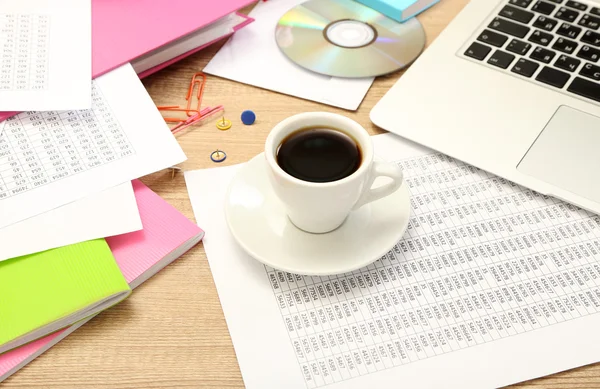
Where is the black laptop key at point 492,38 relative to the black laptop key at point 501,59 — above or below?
above

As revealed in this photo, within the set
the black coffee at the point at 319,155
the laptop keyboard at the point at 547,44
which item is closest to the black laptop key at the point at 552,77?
the laptop keyboard at the point at 547,44

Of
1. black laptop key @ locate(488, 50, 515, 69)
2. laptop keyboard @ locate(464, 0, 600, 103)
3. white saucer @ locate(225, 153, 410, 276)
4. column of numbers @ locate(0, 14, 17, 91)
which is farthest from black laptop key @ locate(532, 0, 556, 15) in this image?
column of numbers @ locate(0, 14, 17, 91)

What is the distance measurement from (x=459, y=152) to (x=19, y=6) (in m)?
0.62

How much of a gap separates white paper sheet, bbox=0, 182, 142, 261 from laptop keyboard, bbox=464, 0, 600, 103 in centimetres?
51

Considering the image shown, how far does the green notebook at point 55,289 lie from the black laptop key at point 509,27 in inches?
23.9

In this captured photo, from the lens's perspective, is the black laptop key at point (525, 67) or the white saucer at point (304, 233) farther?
the black laptop key at point (525, 67)

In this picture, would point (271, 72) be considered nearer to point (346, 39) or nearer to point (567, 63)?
point (346, 39)

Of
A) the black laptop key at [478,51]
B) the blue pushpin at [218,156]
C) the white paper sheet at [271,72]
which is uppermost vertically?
the black laptop key at [478,51]

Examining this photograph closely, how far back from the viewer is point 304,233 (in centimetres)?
59

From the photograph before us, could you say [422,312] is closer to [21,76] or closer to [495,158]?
[495,158]

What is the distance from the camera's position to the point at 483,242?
2.00 ft

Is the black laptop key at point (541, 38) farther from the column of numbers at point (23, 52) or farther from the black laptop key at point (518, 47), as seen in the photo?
the column of numbers at point (23, 52)

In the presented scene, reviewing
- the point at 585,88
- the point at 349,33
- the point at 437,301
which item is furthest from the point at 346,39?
the point at 437,301

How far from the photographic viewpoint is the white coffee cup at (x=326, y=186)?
1.70ft
